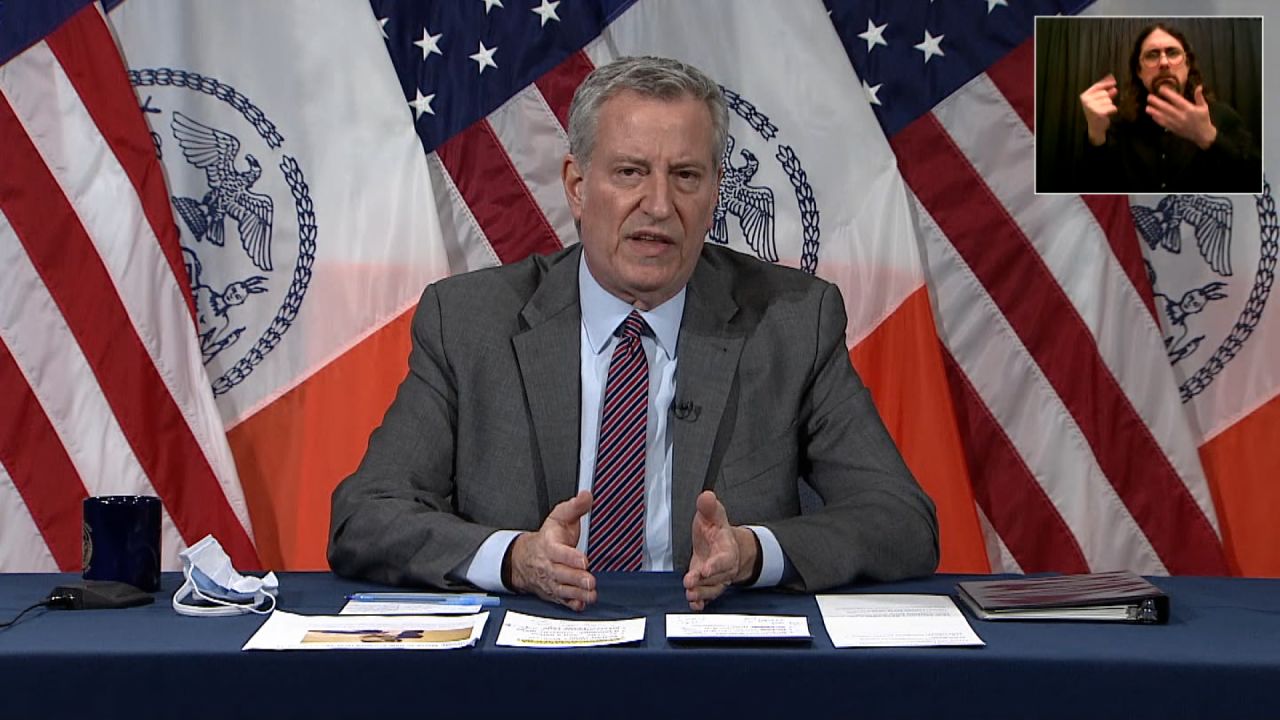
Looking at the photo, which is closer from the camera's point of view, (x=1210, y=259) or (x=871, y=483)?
(x=871, y=483)

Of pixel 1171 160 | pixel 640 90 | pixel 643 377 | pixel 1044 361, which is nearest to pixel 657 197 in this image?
pixel 640 90

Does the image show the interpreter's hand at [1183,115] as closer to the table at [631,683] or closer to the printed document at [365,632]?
the table at [631,683]

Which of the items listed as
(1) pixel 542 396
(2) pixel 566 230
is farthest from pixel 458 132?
(1) pixel 542 396

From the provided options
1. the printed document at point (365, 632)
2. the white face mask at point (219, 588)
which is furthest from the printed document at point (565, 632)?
the white face mask at point (219, 588)

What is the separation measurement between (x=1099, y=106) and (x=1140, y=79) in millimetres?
135

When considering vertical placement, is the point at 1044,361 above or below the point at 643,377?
above

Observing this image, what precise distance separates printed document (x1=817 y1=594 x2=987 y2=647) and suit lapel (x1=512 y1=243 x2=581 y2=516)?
0.69 meters

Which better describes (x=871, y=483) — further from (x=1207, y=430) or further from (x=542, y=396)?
(x=1207, y=430)

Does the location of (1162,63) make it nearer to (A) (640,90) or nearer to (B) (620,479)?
(A) (640,90)

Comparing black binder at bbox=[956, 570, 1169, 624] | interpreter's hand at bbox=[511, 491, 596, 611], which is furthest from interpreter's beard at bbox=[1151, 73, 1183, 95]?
interpreter's hand at bbox=[511, 491, 596, 611]

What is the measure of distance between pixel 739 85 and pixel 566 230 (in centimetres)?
63

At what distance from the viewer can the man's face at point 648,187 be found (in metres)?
2.64

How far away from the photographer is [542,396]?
2631 millimetres

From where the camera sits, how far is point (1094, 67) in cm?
381
